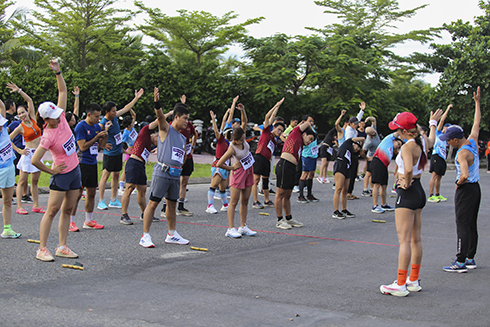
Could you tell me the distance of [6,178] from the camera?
7469 mm

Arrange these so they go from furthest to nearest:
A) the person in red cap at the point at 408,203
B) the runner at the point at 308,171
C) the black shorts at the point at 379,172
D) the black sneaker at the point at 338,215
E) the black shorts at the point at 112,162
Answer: the runner at the point at 308,171 → the black shorts at the point at 379,172 → the black sneaker at the point at 338,215 → the black shorts at the point at 112,162 → the person in red cap at the point at 408,203

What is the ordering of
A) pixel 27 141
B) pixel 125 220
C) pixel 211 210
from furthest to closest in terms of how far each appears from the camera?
pixel 211 210 → pixel 27 141 → pixel 125 220

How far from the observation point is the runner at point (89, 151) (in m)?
8.05

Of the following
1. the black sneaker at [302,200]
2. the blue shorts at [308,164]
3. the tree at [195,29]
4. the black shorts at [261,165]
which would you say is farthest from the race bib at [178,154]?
the tree at [195,29]

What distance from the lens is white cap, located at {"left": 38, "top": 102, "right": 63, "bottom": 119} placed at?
19.7 feet

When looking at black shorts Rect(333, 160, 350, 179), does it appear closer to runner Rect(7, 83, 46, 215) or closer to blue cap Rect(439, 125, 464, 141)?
blue cap Rect(439, 125, 464, 141)

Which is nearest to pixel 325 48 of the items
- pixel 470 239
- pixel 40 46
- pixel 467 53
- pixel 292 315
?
pixel 467 53

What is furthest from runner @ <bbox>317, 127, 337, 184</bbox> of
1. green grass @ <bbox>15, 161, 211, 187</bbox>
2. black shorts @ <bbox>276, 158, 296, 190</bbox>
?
black shorts @ <bbox>276, 158, 296, 190</bbox>

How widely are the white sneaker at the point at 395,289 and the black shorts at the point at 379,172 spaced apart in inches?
233

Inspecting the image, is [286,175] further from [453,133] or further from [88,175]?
[88,175]

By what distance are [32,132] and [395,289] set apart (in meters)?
6.87

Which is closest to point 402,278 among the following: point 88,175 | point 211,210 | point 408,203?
point 408,203

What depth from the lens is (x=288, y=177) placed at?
8.84m

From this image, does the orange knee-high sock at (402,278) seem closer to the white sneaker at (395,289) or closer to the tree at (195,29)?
the white sneaker at (395,289)
